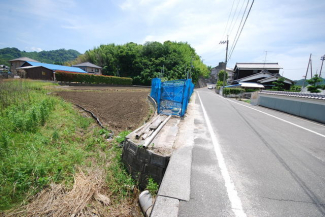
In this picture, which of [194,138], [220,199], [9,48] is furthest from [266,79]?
[9,48]

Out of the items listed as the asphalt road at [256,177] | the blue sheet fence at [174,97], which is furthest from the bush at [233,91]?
the asphalt road at [256,177]

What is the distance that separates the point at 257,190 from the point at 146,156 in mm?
2237

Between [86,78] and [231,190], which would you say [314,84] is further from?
[86,78]

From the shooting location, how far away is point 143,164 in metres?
3.64

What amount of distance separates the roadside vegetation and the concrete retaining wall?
34.9ft

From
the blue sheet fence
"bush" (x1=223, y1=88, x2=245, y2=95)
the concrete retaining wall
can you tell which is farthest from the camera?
"bush" (x1=223, y1=88, x2=245, y2=95)

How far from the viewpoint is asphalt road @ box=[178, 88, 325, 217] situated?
2201mm

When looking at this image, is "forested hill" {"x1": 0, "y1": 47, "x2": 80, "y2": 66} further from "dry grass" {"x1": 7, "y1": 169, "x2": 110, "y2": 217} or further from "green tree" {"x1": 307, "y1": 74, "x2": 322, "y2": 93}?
"green tree" {"x1": 307, "y1": 74, "x2": 322, "y2": 93}

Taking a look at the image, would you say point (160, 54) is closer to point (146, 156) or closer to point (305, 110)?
point (305, 110)

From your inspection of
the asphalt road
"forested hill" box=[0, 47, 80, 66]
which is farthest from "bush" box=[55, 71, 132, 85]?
"forested hill" box=[0, 47, 80, 66]

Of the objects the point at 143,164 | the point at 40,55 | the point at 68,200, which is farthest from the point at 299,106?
the point at 40,55

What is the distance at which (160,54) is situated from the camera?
42.8 metres

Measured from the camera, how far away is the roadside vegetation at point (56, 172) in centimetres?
291

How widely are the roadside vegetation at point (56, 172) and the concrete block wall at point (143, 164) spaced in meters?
0.24
